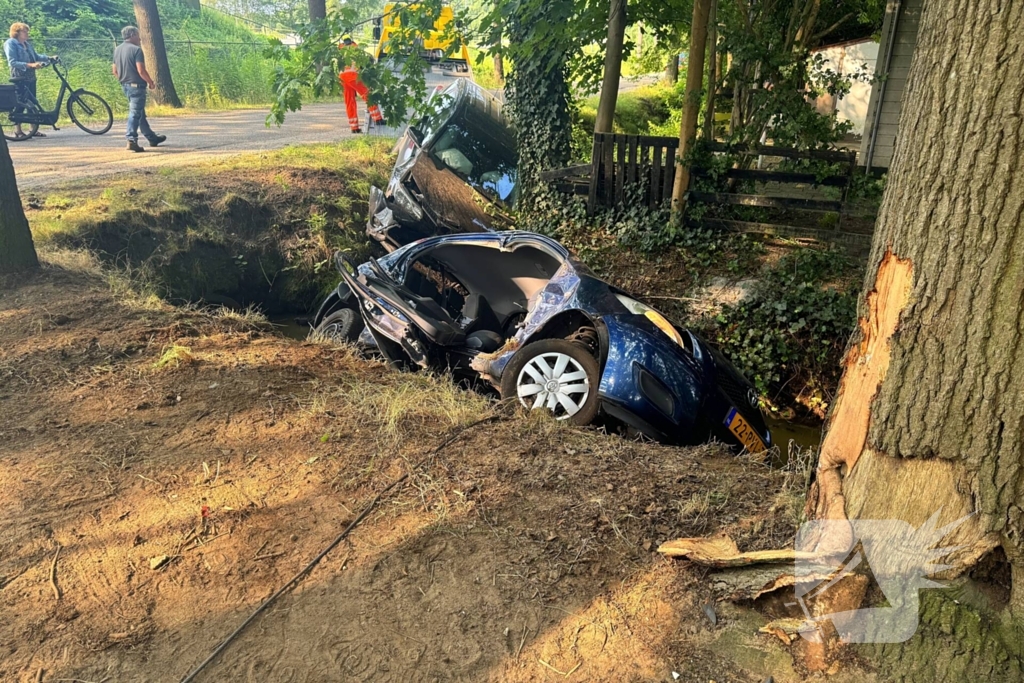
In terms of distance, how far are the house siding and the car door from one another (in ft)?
27.0

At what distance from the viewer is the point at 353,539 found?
306 centimetres

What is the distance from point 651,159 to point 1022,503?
7.22 meters

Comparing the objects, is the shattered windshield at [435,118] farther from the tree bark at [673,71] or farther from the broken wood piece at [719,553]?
the tree bark at [673,71]

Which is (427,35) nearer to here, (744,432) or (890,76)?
(744,432)

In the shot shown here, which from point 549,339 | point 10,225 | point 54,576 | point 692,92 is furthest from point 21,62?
point 54,576

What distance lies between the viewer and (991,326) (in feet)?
6.70

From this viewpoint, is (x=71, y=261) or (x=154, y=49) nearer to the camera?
(x=71, y=261)

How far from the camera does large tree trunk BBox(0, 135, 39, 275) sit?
6332 mm

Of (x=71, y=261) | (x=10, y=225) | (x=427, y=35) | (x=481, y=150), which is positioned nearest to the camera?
(x=10, y=225)

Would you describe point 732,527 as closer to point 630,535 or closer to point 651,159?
point 630,535

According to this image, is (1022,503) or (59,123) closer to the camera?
(1022,503)

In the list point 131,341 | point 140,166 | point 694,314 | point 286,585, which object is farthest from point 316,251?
point 286,585

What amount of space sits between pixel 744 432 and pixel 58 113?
13746 millimetres

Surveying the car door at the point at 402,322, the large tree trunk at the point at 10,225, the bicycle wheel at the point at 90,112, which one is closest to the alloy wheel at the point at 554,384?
the car door at the point at 402,322
